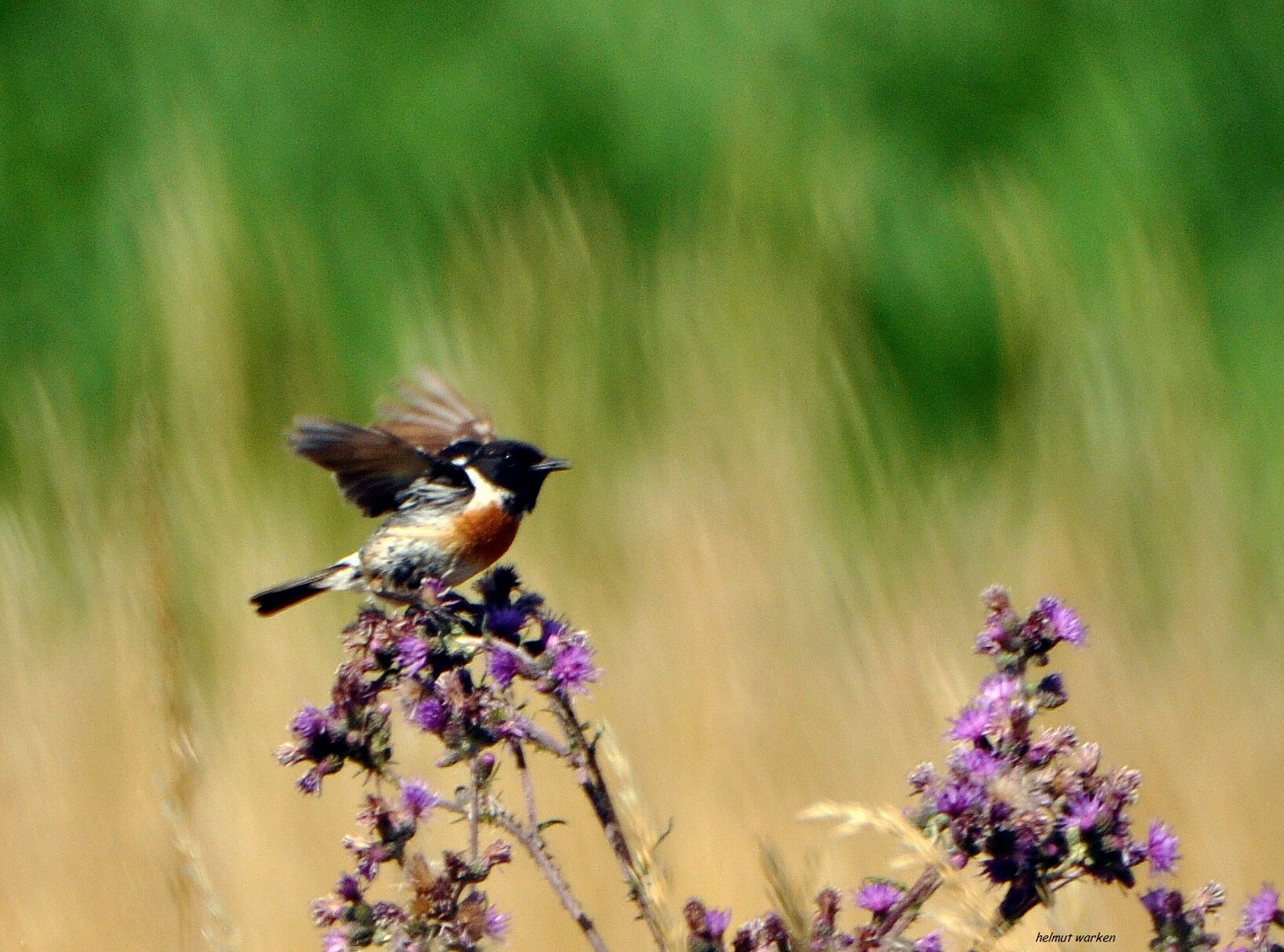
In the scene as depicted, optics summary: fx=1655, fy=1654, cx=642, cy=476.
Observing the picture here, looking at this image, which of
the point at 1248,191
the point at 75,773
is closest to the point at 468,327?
the point at 75,773

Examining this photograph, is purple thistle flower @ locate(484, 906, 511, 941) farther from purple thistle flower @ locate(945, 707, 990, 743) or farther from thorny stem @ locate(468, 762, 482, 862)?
purple thistle flower @ locate(945, 707, 990, 743)

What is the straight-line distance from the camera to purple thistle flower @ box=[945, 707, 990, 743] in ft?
4.70

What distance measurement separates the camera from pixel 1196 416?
3205 mm

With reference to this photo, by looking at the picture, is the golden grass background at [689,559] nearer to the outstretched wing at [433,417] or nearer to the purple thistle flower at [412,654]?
the outstretched wing at [433,417]

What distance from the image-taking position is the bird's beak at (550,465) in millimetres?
2689

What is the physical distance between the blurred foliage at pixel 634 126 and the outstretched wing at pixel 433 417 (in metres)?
1.15

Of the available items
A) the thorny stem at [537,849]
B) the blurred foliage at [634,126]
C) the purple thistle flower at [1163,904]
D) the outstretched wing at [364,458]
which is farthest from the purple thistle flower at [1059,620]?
the blurred foliage at [634,126]

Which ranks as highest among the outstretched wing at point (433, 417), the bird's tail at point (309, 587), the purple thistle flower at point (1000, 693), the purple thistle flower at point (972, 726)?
the outstretched wing at point (433, 417)

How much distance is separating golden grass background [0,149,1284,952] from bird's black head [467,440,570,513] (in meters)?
0.29

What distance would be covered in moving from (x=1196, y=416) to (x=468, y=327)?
4.67 feet

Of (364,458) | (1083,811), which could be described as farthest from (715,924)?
(364,458)

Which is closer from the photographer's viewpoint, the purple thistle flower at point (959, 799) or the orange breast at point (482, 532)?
the purple thistle flower at point (959, 799)

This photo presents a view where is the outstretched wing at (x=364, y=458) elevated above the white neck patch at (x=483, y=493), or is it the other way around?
the white neck patch at (x=483, y=493)

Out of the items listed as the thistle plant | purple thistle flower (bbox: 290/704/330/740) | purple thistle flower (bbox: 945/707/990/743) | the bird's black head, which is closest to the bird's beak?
the bird's black head
